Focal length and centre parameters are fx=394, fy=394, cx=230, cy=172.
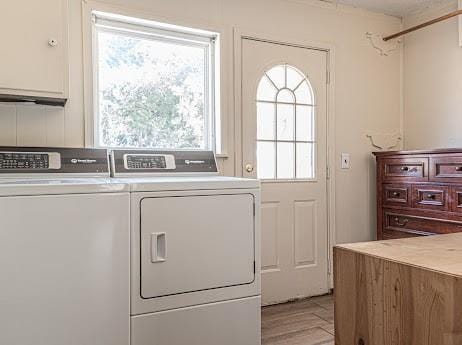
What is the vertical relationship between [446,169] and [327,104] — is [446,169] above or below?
below

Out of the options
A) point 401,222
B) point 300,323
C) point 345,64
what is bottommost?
point 300,323

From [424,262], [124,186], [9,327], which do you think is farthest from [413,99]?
[9,327]

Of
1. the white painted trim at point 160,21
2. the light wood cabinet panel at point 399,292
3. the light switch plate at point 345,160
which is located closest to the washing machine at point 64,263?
the white painted trim at point 160,21

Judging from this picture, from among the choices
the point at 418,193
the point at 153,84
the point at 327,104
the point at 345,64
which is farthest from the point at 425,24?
the point at 153,84

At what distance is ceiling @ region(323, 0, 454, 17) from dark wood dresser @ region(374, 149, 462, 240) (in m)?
1.20

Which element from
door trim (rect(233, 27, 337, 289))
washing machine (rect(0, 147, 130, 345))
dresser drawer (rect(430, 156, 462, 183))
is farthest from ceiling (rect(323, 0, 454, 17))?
washing machine (rect(0, 147, 130, 345))

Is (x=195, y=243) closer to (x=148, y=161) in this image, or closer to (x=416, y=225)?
(x=148, y=161)

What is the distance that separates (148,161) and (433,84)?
2421 mm

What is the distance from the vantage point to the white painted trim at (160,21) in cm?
228

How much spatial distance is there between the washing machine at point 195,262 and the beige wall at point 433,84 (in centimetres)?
199

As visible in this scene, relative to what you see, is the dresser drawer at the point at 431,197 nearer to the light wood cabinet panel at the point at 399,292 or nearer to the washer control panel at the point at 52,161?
the light wood cabinet panel at the point at 399,292

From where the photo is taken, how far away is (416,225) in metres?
2.84

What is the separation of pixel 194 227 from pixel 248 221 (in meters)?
0.30

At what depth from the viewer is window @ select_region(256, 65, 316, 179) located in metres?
2.89
